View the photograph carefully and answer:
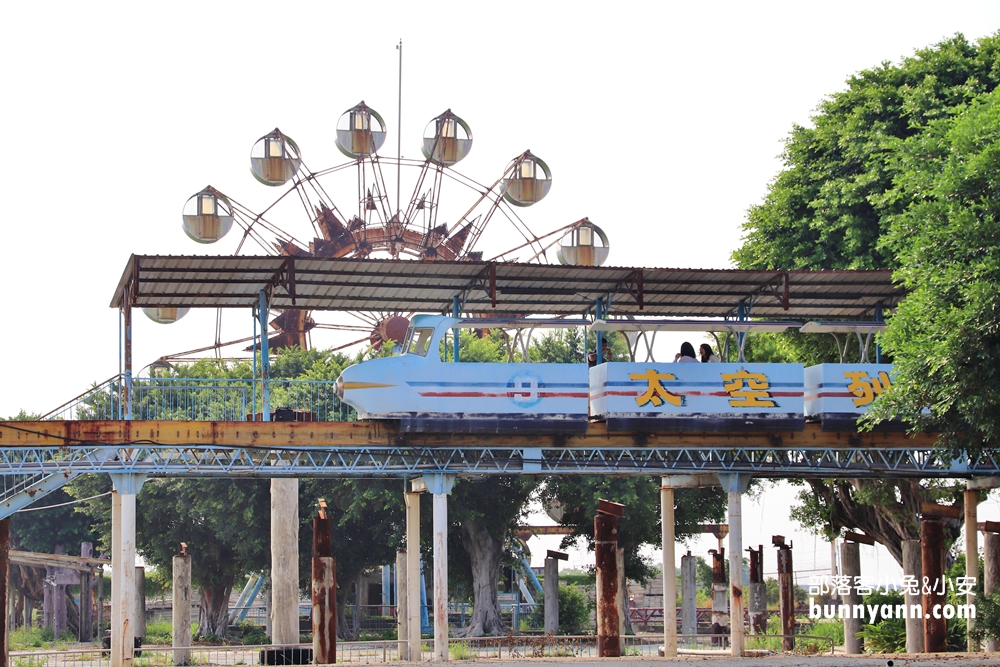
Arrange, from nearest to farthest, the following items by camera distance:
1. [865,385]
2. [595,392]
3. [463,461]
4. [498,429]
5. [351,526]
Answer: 1. [498,429]
2. [463,461]
3. [595,392]
4. [865,385]
5. [351,526]

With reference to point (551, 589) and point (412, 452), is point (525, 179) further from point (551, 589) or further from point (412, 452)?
point (412, 452)

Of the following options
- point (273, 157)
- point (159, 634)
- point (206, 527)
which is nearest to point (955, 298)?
point (273, 157)

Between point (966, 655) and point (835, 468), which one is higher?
point (835, 468)

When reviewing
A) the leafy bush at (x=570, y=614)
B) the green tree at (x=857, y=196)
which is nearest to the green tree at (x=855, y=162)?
the green tree at (x=857, y=196)

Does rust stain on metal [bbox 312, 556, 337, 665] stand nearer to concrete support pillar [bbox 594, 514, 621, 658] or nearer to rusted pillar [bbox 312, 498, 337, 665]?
rusted pillar [bbox 312, 498, 337, 665]

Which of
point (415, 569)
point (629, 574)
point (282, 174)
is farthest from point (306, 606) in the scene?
point (415, 569)

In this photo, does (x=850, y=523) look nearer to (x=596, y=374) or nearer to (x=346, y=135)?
(x=596, y=374)

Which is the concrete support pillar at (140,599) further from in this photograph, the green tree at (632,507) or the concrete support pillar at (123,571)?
the concrete support pillar at (123,571)

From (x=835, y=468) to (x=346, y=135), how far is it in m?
28.0

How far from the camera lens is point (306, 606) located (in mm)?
71562

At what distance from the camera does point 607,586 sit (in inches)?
1407

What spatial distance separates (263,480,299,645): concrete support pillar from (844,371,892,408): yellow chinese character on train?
17.3 m

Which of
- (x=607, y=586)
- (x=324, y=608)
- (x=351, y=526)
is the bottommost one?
(x=324, y=608)

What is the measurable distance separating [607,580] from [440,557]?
428cm
